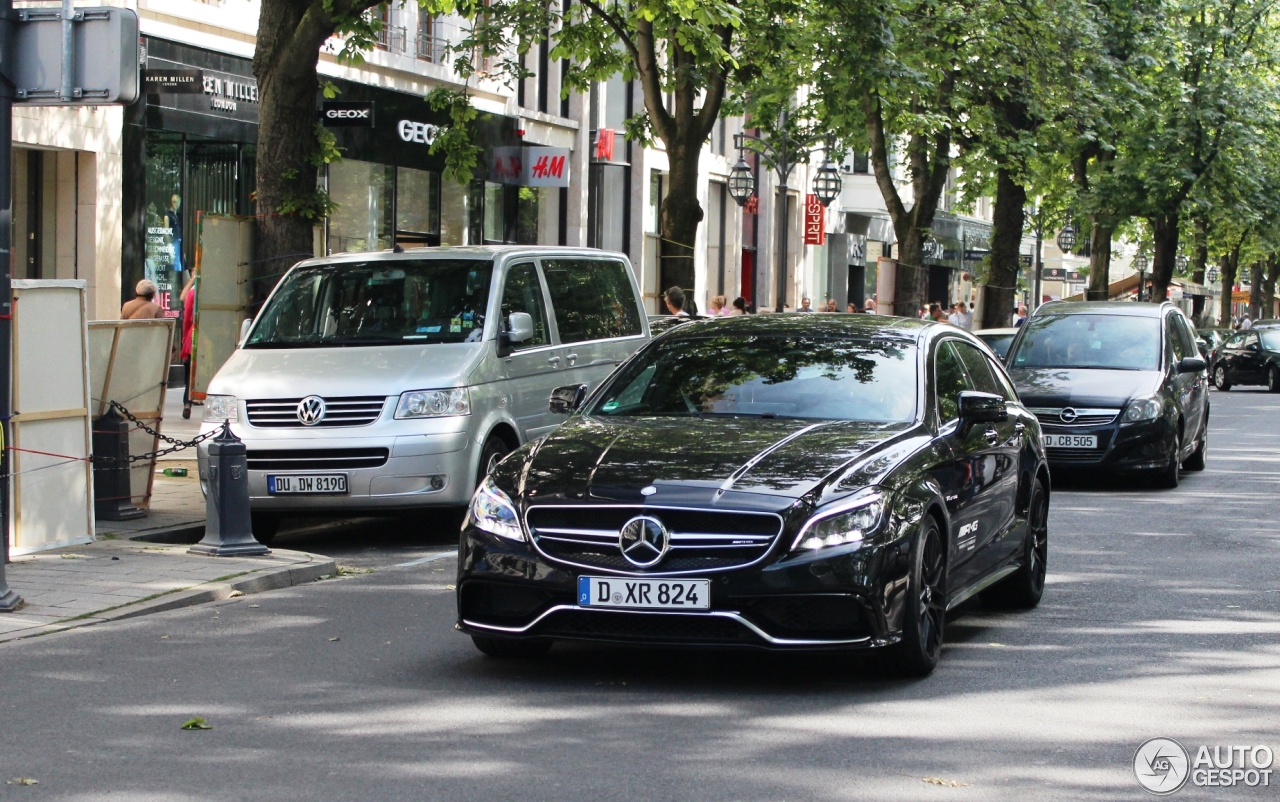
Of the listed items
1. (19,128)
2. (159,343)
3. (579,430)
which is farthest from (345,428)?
(19,128)

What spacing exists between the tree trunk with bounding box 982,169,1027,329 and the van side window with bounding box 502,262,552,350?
22.6 metres

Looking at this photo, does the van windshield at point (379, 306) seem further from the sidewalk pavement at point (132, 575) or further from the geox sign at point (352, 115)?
the geox sign at point (352, 115)

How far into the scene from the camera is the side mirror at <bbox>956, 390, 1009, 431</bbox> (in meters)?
8.22

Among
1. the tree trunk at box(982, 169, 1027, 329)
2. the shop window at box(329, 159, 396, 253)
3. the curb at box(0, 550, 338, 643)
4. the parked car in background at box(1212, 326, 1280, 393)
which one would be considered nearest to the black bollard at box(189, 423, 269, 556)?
the curb at box(0, 550, 338, 643)

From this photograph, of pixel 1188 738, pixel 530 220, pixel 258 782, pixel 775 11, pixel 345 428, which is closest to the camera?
pixel 258 782

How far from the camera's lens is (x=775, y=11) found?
73.5ft

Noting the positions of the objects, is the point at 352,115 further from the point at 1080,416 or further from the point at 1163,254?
the point at 1163,254

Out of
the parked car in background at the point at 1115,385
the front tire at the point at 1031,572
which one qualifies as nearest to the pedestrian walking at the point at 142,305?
the parked car in background at the point at 1115,385

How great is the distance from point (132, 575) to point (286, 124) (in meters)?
5.95

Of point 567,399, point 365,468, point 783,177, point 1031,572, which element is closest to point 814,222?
point 783,177

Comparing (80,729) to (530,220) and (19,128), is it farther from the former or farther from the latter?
(530,220)

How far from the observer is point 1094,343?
57.7 ft

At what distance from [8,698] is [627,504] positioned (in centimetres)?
250

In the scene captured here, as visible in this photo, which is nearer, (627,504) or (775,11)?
(627,504)
